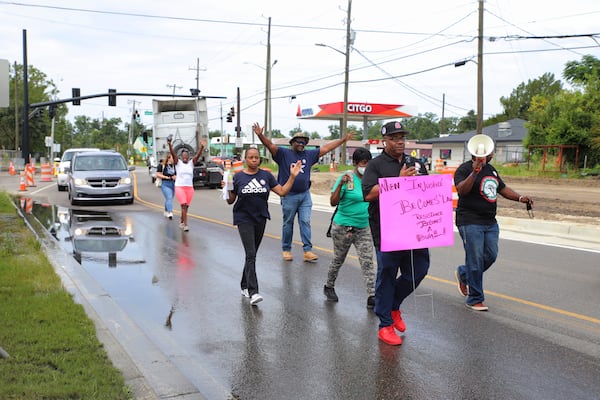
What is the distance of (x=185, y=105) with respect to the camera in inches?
1128

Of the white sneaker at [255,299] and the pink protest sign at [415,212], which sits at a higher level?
the pink protest sign at [415,212]

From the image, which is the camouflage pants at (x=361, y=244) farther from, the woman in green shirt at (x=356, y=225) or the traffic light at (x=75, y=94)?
the traffic light at (x=75, y=94)

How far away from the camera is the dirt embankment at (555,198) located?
55.1ft

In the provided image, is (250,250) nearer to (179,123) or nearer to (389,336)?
(389,336)

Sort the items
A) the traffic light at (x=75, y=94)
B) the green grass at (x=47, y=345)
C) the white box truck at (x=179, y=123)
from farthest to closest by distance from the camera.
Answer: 1. the traffic light at (x=75, y=94)
2. the white box truck at (x=179, y=123)
3. the green grass at (x=47, y=345)

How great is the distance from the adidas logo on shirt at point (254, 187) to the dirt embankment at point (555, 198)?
34.7 feet

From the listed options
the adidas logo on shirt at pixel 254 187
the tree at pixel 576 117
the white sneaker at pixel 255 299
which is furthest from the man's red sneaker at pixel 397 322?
the tree at pixel 576 117

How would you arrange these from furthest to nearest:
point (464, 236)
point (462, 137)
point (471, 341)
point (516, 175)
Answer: point (462, 137) < point (516, 175) < point (464, 236) < point (471, 341)

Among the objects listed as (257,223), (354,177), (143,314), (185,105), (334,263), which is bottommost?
(143,314)

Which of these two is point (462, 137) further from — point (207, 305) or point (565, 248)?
point (207, 305)

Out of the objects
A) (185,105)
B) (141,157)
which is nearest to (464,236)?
(185,105)

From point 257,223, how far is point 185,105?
22.6 metres

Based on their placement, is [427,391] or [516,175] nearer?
[427,391]

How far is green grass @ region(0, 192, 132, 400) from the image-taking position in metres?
4.05
